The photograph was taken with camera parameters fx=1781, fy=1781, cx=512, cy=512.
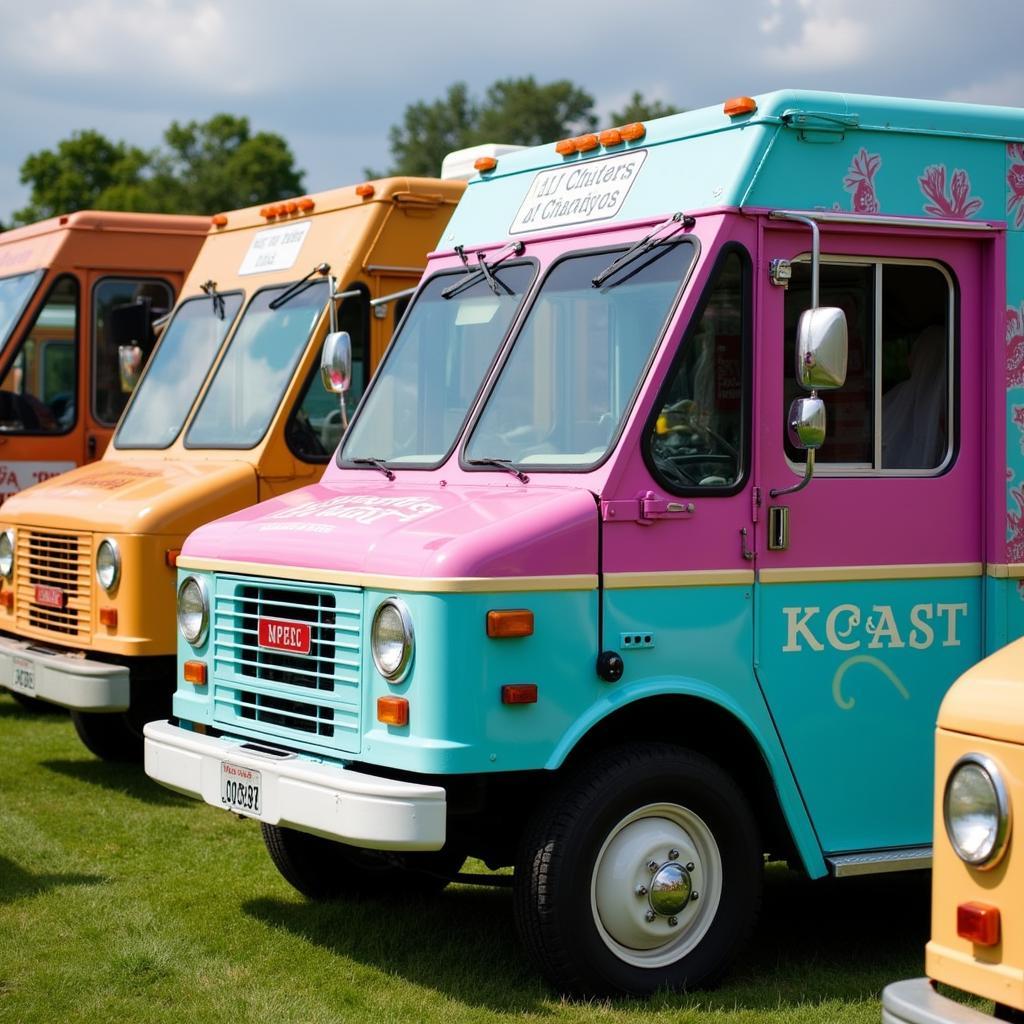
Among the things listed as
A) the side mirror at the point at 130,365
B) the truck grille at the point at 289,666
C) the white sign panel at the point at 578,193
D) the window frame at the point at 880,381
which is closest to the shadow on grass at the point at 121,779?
the side mirror at the point at 130,365

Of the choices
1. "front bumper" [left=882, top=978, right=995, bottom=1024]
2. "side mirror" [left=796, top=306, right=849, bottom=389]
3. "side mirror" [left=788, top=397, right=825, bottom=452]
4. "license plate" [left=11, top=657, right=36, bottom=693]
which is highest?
"side mirror" [left=796, top=306, right=849, bottom=389]

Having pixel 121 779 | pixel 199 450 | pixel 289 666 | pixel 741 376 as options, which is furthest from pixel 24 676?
pixel 741 376

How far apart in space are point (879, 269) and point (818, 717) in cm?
158

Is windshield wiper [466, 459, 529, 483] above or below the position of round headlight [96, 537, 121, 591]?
above

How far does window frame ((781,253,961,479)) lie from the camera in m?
6.16

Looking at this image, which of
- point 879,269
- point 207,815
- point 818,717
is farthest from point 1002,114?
point 207,815

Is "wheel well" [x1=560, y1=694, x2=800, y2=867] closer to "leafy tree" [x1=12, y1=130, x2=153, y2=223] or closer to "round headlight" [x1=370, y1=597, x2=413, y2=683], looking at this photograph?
"round headlight" [x1=370, y1=597, x2=413, y2=683]

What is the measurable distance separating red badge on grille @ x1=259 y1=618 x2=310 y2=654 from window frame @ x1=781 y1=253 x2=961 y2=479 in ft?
5.76

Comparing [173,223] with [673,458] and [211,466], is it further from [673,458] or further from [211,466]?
[673,458]

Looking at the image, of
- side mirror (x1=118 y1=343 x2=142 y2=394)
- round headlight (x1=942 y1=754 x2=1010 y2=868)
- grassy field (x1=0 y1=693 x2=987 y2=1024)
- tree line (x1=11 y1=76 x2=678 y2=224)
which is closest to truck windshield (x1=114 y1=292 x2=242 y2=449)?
side mirror (x1=118 y1=343 x2=142 y2=394)

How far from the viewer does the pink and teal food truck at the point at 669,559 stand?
5598mm

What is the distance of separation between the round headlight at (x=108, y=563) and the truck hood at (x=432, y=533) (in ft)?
7.36

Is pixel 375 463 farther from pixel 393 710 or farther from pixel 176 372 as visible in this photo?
pixel 176 372

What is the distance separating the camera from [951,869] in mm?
4105
